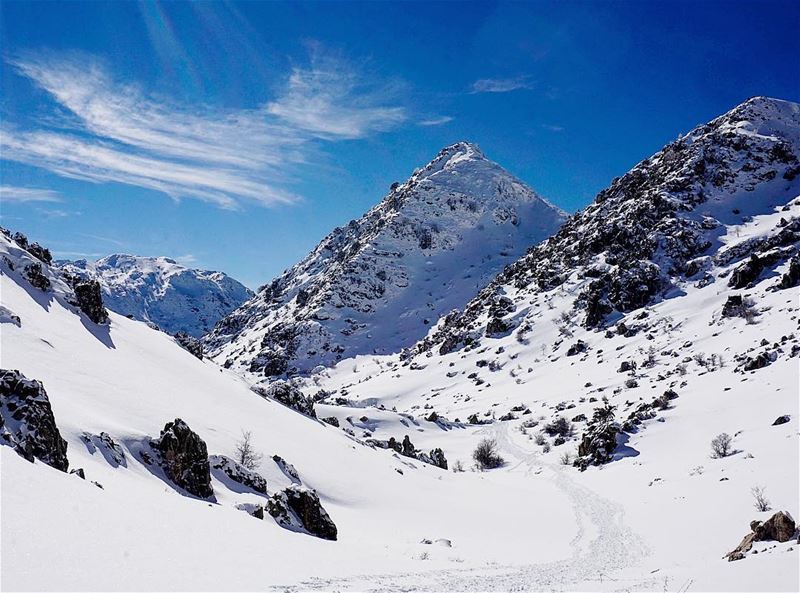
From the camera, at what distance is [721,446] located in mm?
30234

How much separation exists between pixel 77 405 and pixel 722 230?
384 ft

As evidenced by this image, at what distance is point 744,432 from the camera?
105 feet

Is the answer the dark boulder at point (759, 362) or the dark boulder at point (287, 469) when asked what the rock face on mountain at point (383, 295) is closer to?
the dark boulder at point (759, 362)

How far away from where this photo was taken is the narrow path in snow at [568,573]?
10734mm

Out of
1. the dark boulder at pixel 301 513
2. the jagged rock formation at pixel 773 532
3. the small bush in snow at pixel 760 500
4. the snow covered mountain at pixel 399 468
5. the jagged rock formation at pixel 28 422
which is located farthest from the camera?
the small bush in snow at pixel 760 500

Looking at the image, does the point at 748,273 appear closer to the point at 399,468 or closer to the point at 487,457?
the point at 487,457

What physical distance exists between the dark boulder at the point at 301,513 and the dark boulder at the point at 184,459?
2.52 metres

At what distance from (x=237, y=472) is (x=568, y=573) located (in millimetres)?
12877

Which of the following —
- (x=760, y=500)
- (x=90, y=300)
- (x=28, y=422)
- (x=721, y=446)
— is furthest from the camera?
(x=721, y=446)

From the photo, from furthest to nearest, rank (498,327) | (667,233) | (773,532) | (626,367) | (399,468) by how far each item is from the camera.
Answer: (498,327)
(667,233)
(626,367)
(399,468)
(773,532)

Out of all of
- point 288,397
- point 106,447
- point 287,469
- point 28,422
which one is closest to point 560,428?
point 288,397

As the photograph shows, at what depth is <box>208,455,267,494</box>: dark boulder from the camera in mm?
18984

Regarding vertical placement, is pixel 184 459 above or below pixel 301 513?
above

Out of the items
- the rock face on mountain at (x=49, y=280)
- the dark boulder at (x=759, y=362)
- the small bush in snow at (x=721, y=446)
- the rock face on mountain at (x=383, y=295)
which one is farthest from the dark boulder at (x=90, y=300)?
the rock face on mountain at (x=383, y=295)
